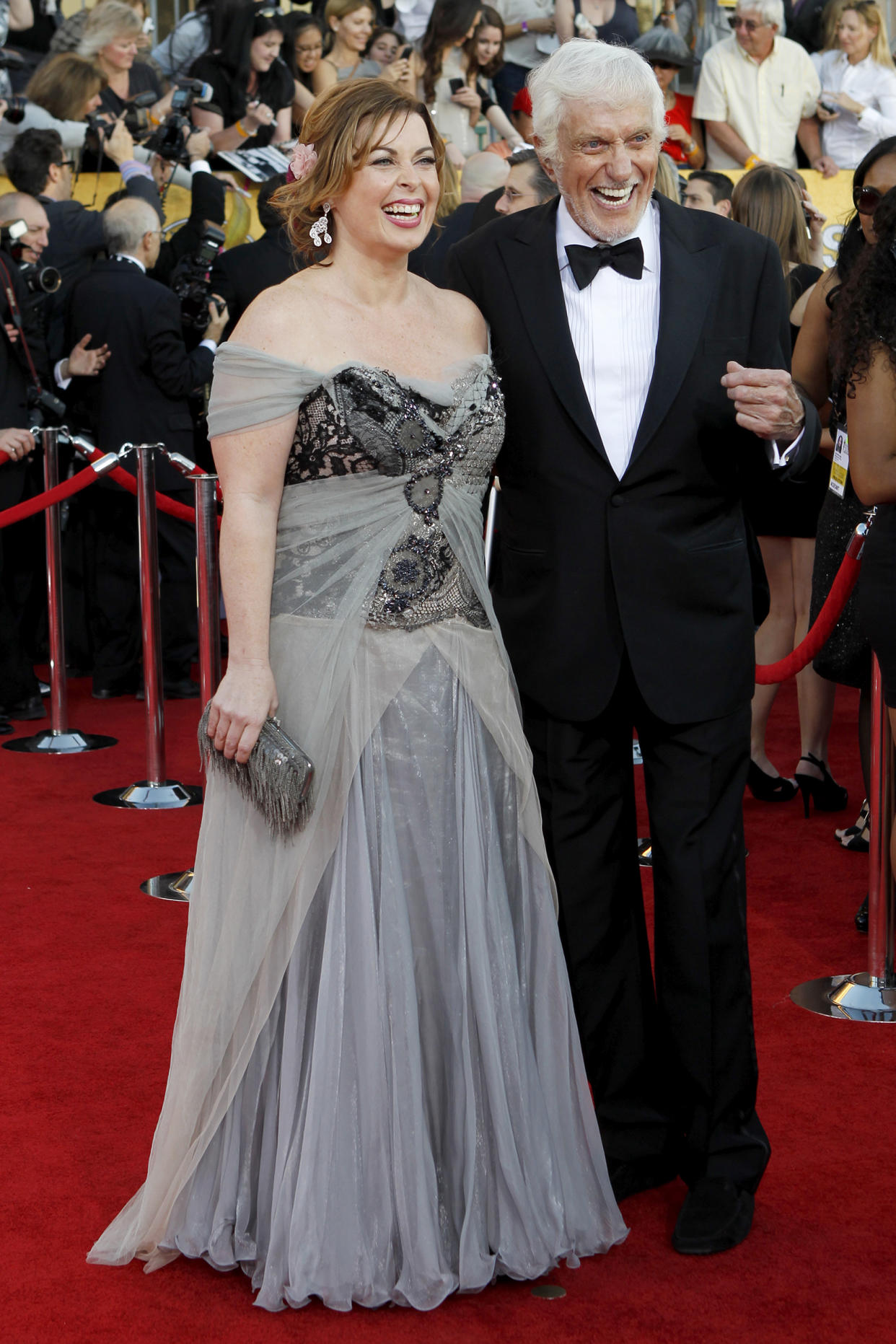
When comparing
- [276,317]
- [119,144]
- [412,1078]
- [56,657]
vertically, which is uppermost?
[119,144]

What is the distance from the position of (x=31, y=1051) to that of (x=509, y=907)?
1.42 m

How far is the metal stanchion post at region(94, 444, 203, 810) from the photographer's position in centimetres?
550

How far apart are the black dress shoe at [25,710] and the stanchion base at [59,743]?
1.22ft

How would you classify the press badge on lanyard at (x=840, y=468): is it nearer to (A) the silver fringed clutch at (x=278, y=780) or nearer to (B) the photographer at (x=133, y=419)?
(A) the silver fringed clutch at (x=278, y=780)

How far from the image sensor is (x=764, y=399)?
2.41 meters

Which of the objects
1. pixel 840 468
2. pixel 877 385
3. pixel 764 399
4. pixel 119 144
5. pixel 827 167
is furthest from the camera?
pixel 827 167

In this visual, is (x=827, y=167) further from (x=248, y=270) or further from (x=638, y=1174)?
(x=638, y=1174)

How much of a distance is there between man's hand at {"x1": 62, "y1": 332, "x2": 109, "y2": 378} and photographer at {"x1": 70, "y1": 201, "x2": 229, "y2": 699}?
5 cm

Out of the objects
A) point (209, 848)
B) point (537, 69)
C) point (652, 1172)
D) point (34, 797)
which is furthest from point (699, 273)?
point (34, 797)

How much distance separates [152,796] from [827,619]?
2.58 m

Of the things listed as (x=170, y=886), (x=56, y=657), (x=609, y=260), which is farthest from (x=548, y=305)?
(x=56, y=657)

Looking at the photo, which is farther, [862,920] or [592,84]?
[862,920]

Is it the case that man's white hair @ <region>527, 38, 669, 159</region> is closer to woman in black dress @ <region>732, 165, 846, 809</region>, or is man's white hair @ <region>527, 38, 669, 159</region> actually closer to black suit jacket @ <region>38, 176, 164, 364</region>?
woman in black dress @ <region>732, 165, 846, 809</region>

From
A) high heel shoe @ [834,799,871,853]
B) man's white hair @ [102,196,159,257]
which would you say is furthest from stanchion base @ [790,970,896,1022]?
man's white hair @ [102,196,159,257]
